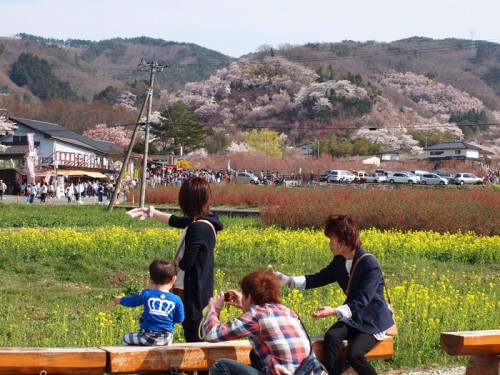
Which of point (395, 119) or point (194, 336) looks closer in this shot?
point (194, 336)

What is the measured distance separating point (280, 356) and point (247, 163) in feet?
266

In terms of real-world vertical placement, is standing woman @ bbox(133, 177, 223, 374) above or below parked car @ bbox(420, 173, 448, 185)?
above

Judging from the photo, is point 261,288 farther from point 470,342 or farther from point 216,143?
point 216,143

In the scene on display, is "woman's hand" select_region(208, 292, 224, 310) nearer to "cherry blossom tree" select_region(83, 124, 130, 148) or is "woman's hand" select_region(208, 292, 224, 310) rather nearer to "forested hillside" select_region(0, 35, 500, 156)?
"cherry blossom tree" select_region(83, 124, 130, 148)

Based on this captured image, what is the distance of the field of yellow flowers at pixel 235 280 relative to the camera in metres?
8.09

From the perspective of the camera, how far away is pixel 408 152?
110m

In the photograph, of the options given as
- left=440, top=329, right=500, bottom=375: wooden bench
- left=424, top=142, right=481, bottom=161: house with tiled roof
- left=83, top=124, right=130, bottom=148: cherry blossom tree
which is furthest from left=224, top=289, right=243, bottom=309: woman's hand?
left=83, top=124, right=130, bottom=148: cherry blossom tree

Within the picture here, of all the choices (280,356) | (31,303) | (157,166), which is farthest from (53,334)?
(157,166)

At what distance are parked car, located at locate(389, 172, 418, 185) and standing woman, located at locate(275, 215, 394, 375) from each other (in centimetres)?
5643

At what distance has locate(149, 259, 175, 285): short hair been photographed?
16.7ft

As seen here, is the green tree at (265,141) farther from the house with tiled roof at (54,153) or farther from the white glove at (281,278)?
the white glove at (281,278)

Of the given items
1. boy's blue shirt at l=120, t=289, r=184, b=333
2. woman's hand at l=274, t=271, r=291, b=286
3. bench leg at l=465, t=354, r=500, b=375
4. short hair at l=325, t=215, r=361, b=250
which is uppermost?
short hair at l=325, t=215, r=361, b=250

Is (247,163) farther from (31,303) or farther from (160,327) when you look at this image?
(160,327)

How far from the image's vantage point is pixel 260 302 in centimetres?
464
